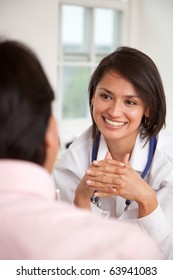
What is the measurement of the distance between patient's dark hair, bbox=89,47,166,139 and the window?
2.63m

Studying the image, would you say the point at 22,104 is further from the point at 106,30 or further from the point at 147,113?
the point at 106,30

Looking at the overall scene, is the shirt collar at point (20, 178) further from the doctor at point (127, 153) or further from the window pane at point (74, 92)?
the window pane at point (74, 92)

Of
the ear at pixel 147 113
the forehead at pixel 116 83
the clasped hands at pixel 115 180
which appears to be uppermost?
the forehead at pixel 116 83

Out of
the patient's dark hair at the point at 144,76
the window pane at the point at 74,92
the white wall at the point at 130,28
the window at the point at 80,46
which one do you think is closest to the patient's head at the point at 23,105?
the patient's dark hair at the point at 144,76

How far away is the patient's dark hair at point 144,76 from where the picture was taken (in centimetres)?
142

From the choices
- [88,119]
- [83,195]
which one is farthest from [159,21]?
[83,195]

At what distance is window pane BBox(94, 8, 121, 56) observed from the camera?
4.42 meters

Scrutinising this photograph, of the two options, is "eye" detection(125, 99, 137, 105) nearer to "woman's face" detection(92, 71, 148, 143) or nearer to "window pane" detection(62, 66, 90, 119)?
"woman's face" detection(92, 71, 148, 143)

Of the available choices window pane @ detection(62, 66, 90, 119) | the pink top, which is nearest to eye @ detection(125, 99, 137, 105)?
the pink top

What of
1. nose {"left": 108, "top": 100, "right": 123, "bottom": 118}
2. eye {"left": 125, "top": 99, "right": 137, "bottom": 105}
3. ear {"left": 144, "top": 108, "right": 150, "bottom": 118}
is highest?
eye {"left": 125, "top": 99, "right": 137, "bottom": 105}

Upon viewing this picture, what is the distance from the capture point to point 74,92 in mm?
4488

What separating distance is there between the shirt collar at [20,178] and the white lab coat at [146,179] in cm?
73

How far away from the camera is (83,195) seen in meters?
1.39

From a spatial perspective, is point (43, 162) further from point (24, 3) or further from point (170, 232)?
point (24, 3)
